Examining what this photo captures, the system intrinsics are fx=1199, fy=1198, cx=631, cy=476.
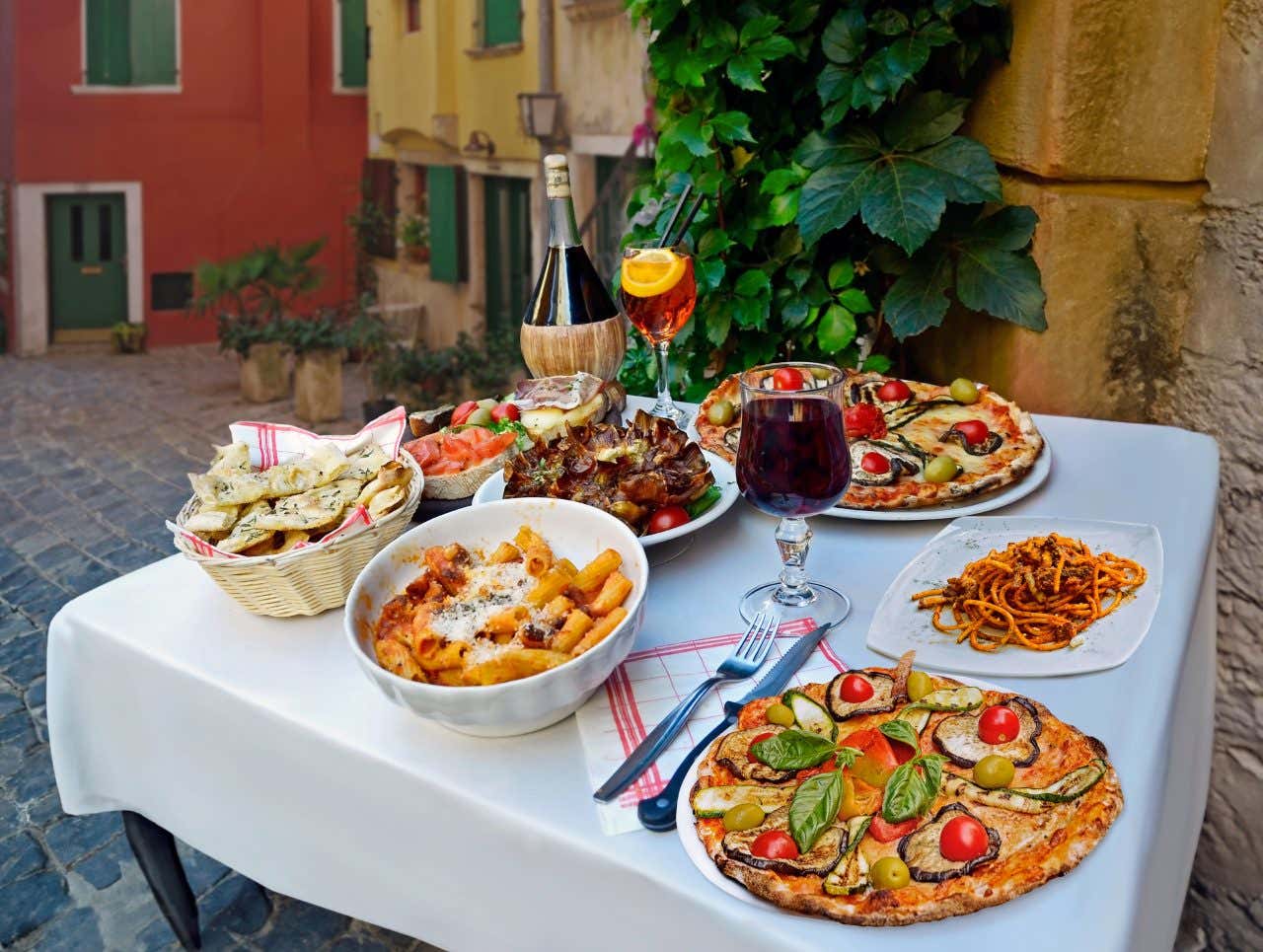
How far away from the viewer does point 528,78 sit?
254 inches

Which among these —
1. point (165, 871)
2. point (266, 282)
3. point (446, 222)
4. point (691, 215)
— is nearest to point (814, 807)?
point (165, 871)

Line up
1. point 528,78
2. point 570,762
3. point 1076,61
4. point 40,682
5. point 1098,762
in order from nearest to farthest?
1. point 1098,762
2. point 570,762
3. point 1076,61
4. point 40,682
5. point 528,78

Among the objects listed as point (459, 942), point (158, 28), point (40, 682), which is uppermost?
point (158, 28)

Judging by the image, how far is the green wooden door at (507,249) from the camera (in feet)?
22.5

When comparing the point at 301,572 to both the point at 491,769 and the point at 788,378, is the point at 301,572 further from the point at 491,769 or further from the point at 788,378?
the point at 788,378

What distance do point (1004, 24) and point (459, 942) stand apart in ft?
6.74

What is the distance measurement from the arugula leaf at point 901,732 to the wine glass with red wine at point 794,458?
1.05 ft

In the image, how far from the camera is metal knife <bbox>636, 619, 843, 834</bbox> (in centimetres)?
94

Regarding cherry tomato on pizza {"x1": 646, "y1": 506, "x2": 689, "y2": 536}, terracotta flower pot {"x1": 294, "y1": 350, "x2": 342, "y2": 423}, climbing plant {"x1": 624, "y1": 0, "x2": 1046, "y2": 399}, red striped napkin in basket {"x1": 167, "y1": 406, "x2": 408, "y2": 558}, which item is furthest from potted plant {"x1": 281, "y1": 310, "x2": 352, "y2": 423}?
cherry tomato on pizza {"x1": 646, "y1": 506, "x2": 689, "y2": 536}

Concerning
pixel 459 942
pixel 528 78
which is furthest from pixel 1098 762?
pixel 528 78

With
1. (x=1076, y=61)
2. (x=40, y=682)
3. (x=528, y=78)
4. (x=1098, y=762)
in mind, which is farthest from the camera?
(x=528, y=78)

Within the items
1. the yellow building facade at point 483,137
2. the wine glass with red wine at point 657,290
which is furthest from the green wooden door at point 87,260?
the wine glass with red wine at point 657,290

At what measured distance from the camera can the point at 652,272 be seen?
1.86 meters

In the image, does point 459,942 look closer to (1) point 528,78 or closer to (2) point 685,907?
(2) point 685,907
